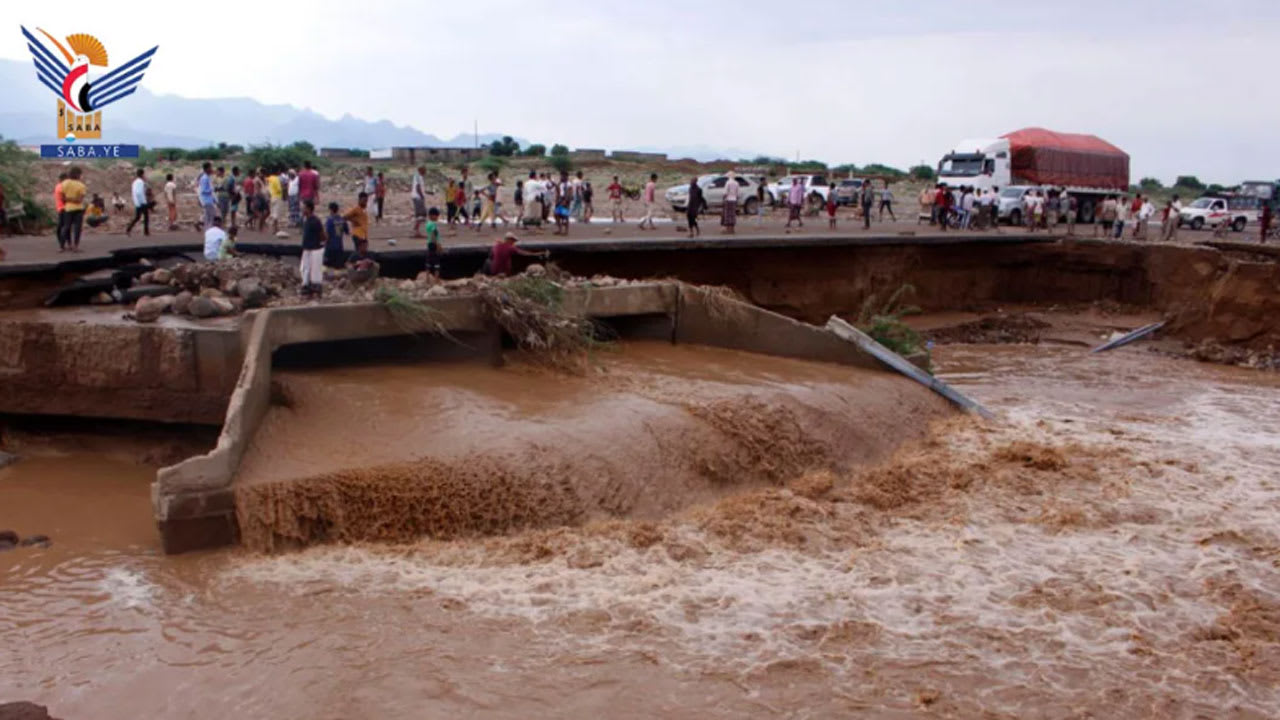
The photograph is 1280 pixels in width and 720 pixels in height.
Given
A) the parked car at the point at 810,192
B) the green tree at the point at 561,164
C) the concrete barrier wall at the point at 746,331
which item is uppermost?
the green tree at the point at 561,164

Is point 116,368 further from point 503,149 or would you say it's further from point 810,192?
point 503,149

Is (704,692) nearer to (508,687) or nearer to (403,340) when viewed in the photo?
(508,687)

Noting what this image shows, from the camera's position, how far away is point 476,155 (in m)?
55.7

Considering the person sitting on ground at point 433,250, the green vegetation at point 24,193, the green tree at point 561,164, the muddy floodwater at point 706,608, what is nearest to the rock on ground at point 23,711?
the muddy floodwater at point 706,608

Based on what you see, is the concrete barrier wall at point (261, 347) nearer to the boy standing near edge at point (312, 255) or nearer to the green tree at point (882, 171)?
the boy standing near edge at point (312, 255)

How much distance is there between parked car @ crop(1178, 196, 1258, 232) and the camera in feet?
120

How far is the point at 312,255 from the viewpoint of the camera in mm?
11836

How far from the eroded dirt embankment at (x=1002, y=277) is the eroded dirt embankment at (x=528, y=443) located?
6955 mm

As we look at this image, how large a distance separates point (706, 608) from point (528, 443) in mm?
2549

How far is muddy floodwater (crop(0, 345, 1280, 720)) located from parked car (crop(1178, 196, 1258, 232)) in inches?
1159

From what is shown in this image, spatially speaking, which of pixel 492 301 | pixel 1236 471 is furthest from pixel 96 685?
pixel 1236 471

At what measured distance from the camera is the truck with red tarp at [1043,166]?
117ft

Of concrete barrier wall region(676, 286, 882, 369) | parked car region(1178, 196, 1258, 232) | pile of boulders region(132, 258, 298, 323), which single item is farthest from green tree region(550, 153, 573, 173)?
pile of boulders region(132, 258, 298, 323)

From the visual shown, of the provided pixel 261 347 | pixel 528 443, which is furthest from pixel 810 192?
pixel 261 347
